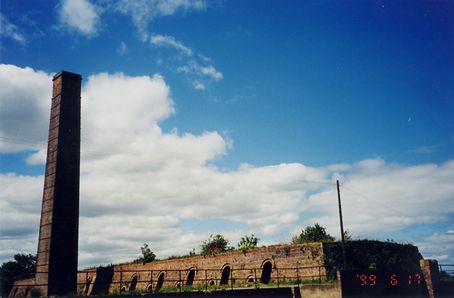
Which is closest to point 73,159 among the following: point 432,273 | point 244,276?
point 244,276

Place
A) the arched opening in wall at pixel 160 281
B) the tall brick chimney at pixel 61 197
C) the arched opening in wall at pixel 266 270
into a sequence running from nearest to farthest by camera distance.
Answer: the tall brick chimney at pixel 61 197, the arched opening in wall at pixel 266 270, the arched opening in wall at pixel 160 281

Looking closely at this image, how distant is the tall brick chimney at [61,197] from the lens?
911 inches

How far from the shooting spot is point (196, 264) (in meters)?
28.1

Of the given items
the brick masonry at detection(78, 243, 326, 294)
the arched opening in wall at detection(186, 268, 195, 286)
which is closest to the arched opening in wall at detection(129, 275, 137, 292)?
the brick masonry at detection(78, 243, 326, 294)

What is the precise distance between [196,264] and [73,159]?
11.7m

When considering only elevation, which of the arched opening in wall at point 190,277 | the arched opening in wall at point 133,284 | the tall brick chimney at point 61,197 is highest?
the tall brick chimney at point 61,197

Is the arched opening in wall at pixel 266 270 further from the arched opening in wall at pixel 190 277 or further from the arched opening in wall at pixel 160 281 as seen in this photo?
the arched opening in wall at pixel 160 281

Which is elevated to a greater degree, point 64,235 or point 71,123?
point 71,123

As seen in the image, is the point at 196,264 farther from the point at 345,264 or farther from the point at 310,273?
the point at 345,264

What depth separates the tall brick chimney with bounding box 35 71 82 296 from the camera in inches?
911

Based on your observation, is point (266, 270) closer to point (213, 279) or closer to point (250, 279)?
point (250, 279)

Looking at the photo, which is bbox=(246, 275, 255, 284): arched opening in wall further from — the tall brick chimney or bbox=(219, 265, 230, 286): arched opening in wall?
the tall brick chimney

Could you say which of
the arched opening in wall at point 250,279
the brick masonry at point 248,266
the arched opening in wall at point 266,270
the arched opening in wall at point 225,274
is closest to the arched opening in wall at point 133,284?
the brick masonry at point 248,266

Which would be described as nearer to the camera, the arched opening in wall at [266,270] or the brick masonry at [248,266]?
the brick masonry at [248,266]
